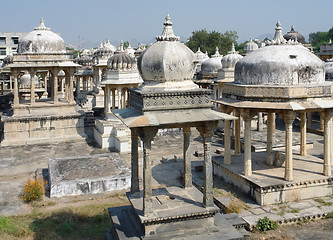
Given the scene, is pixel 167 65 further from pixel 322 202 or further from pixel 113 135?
pixel 113 135

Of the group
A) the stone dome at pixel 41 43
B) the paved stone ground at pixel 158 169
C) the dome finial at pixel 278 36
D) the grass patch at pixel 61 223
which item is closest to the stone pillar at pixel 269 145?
the paved stone ground at pixel 158 169

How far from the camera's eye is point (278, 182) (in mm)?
12578

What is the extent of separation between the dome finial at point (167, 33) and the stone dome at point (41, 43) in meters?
16.6

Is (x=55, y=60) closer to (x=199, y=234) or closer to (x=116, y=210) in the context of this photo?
(x=116, y=210)

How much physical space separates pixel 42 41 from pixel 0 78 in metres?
21.0

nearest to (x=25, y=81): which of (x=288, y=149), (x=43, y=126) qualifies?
(x=43, y=126)

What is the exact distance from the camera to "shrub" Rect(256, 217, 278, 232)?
10.9 m

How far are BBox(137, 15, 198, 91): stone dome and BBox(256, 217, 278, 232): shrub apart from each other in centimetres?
426

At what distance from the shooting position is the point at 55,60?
24531 mm

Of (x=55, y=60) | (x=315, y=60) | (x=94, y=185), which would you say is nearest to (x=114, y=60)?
(x=55, y=60)

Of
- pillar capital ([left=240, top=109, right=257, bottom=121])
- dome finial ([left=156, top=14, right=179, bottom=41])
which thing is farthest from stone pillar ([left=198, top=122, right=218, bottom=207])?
pillar capital ([left=240, top=109, right=257, bottom=121])

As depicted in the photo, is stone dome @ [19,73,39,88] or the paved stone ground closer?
the paved stone ground

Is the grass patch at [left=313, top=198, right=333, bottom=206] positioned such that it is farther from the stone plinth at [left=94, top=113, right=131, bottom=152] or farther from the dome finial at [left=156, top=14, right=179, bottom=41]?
the stone plinth at [left=94, top=113, right=131, bottom=152]

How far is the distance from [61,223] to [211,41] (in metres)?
60.4
